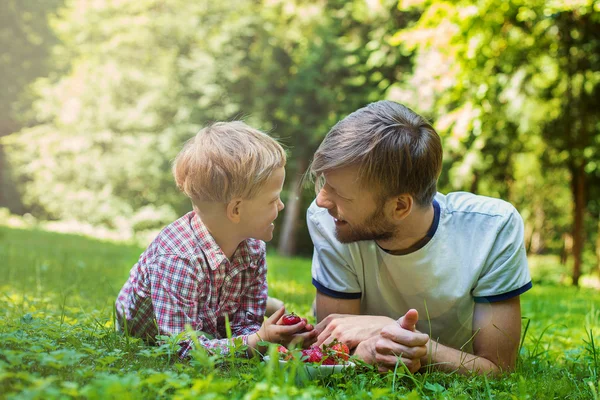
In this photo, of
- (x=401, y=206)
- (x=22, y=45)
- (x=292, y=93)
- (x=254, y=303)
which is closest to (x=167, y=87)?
(x=292, y=93)

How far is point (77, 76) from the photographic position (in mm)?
27688

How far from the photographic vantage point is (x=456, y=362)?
269 cm

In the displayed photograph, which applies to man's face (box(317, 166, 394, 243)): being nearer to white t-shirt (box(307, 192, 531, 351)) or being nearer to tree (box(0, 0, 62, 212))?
white t-shirt (box(307, 192, 531, 351))

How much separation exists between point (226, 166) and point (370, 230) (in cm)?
75

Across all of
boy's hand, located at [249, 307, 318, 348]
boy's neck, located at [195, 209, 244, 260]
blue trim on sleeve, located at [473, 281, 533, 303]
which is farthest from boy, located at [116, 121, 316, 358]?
blue trim on sleeve, located at [473, 281, 533, 303]

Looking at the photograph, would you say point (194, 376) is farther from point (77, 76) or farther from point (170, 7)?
point (77, 76)

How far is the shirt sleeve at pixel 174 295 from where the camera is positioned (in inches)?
111

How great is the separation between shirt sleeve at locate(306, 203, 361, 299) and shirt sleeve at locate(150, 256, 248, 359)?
578 millimetres

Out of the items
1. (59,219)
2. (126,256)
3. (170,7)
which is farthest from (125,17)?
(126,256)

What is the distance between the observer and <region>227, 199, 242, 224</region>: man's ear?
3.07m

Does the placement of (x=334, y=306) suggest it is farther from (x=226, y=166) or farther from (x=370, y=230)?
(x=226, y=166)

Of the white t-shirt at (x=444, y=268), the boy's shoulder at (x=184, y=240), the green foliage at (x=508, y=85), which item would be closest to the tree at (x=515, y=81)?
the green foliage at (x=508, y=85)

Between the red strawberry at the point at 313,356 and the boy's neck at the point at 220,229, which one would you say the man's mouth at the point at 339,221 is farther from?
the red strawberry at the point at 313,356

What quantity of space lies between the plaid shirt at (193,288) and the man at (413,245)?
43cm
